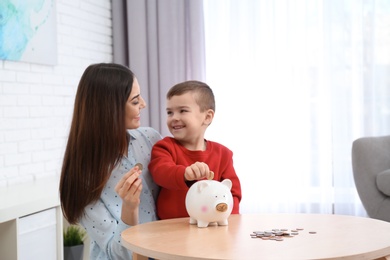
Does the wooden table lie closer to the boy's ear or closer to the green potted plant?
the boy's ear

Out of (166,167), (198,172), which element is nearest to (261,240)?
(198,172)

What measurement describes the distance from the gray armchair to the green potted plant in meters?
1.59

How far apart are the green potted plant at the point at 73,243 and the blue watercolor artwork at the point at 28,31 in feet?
3.10

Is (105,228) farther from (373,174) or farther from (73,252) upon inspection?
(373,174)

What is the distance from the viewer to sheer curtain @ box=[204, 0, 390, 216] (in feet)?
13.4

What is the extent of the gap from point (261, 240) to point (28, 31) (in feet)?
7.50

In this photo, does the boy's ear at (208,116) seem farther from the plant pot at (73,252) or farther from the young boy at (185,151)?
the plant pot at (73,252)

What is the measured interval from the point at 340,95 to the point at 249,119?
63 centimetres

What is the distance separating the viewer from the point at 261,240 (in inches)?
59.1

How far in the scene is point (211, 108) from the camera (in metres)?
2.15

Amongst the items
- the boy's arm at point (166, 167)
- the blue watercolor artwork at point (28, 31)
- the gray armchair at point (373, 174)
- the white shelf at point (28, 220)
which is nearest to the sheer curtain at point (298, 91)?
the gray armchair at point (373, 174)

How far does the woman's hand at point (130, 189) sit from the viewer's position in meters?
1.61

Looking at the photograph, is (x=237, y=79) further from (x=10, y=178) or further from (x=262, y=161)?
(x=10, y=178)

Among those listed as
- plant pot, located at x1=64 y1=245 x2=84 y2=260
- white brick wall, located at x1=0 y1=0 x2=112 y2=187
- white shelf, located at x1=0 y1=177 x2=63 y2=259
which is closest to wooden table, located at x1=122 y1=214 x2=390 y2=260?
white shelf, located at x1=0 y1=177 x2=63 y2=259
